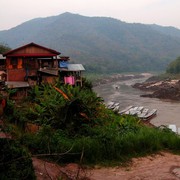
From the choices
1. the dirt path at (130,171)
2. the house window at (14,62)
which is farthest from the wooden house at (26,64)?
the dirt path at (130,171)

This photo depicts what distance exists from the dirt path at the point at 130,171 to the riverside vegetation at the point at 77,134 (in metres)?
0.44

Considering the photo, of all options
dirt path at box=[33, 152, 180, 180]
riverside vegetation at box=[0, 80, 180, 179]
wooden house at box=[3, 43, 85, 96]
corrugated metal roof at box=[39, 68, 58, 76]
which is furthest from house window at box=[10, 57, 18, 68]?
dirt path at box=[33, 152, 180, 180]

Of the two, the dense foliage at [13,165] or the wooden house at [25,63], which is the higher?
the wooden house at [25,63]

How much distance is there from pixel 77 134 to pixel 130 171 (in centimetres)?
305

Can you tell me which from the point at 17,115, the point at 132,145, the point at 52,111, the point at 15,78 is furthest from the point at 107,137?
the point at 15,78

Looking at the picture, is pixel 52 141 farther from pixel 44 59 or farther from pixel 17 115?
pixel 44 59

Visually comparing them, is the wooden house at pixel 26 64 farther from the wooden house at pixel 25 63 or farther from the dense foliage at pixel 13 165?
the dense foliage at pixel 13 165

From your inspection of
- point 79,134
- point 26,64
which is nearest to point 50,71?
point 26,64

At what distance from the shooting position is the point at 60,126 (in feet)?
44.7

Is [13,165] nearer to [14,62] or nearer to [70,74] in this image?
[14,62]

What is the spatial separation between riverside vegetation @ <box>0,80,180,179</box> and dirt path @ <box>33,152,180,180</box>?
44cm

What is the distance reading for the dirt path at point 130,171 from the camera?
9.80m

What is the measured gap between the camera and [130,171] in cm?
1100

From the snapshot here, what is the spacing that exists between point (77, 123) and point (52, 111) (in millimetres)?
1466
